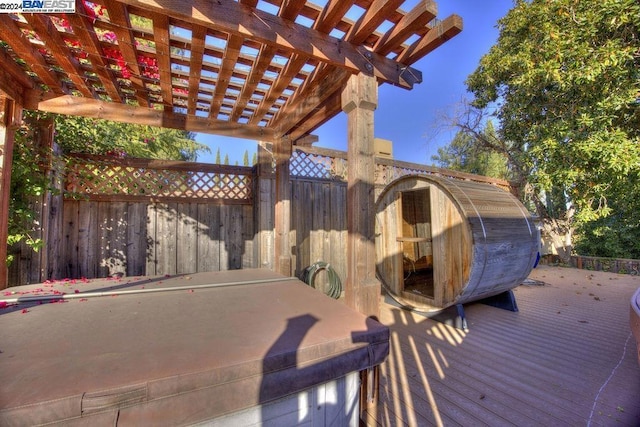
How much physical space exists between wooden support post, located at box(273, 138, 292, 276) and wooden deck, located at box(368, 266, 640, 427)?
5.17 feet

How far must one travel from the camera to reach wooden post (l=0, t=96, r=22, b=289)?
7.78 feet

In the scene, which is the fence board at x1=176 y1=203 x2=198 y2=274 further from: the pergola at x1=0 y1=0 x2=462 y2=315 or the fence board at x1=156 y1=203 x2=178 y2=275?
the pergola at x1=0 y1=0 x2=462 y2=315

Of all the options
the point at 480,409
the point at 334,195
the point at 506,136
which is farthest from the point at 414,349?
the point at 506,136

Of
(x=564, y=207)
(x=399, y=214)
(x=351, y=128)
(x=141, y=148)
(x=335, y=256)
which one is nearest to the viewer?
(x=351, y=128)

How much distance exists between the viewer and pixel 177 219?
12.1 feet

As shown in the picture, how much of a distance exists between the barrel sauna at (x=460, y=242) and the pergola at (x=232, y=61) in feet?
4.58

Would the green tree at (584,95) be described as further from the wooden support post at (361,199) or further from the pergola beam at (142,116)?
the pergola beam at (142,116)

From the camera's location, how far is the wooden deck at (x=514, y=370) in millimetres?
1634

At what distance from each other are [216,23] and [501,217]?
343cm

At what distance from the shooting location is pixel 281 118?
3.45m

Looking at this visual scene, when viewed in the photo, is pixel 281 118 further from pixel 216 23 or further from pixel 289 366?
pixel 289 366

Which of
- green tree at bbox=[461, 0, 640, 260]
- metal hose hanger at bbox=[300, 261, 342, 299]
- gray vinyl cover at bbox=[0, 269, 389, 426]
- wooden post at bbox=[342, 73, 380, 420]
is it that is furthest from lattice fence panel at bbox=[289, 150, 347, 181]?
green tree at bbox=[461, 0, 640, 260]

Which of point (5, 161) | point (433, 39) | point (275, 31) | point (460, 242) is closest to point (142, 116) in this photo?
point (5, 161)

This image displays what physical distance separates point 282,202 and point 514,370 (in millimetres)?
2937
